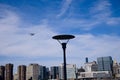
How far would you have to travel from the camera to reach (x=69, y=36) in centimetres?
3403

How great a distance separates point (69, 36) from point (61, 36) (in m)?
1.08

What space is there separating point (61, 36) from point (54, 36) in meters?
0.97

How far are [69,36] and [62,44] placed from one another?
153 cm

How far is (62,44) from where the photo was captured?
34562 millimetres

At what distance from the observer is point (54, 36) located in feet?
112

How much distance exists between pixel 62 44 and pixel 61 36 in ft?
4.04

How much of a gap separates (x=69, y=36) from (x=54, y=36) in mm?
2033

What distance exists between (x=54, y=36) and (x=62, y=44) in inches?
62.4
